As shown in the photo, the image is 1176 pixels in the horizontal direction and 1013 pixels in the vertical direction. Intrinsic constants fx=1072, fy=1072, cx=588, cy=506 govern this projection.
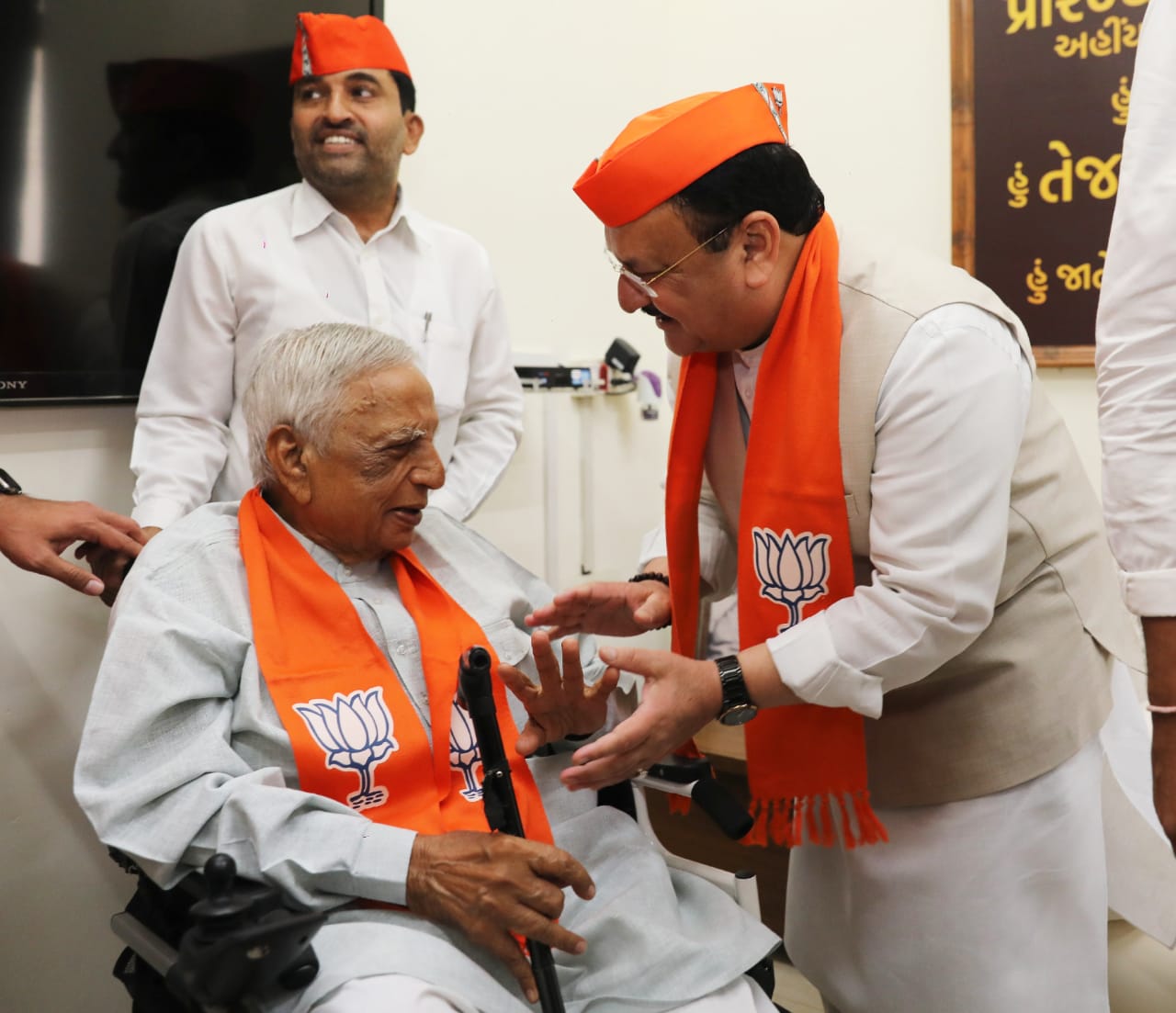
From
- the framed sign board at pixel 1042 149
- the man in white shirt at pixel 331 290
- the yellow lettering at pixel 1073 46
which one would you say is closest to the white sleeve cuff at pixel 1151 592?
the man in white shirt at pixel 331 290

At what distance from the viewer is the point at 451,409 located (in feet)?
8.00

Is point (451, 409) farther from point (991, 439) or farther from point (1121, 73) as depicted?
point (1121, 73)

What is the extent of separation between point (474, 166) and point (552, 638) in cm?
187

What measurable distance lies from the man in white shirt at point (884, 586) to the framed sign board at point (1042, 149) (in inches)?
73.5

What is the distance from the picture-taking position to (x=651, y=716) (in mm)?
1418

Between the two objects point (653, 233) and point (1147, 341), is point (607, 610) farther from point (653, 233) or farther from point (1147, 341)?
point (1147, 341)

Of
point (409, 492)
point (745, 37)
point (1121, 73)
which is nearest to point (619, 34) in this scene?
point (745, 37)

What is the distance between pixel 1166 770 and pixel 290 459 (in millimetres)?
1248

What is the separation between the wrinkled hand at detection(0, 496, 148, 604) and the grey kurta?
8.3 inches

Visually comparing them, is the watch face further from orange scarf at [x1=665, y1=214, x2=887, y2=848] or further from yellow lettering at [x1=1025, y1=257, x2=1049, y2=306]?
yellow lettering at [x1=1025, y1=257, x2=1049, y2=306]

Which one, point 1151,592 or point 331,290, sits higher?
point 331,290

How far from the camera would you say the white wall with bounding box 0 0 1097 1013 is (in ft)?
7.28

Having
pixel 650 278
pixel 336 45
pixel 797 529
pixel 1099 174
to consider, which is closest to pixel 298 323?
pixel 336 45

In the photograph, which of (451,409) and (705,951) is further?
(451,409)
